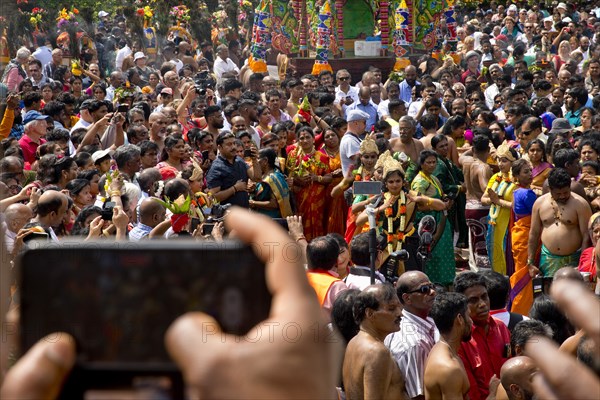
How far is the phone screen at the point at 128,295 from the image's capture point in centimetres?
80

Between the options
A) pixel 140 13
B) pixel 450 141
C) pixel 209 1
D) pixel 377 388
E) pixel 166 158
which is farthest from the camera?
pixel 209 1

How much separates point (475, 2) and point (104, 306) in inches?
1086

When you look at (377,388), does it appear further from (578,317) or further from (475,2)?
(475,2)

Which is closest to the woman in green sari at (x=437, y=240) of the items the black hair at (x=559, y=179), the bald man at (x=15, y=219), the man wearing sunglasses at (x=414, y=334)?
the black hair at (x=559, y=179)

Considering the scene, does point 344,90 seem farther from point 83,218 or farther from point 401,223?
point 83,218

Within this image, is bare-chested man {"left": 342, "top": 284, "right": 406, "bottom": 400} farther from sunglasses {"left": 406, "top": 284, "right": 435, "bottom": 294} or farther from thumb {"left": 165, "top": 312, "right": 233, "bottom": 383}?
thumb {"left": 165, "top": 312, "right": 233, "bottom": 383}

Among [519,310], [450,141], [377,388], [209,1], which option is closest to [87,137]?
[450,141]

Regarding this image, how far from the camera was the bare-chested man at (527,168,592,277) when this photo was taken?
6.77m

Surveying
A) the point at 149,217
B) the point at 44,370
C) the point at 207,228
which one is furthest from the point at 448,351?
the point at 44,370

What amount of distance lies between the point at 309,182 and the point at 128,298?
7928 mm

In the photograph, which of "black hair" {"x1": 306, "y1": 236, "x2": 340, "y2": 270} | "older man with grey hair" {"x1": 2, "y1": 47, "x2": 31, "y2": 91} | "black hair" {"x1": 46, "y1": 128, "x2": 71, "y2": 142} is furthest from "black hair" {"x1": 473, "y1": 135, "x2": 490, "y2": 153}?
"older man with grey hair" {"x1": 2, "y1": 47, "x2": 31, "y2": 91}

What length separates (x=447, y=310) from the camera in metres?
4.20

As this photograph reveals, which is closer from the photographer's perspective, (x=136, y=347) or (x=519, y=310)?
(x=136, y=347)

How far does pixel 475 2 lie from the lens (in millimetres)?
27359
